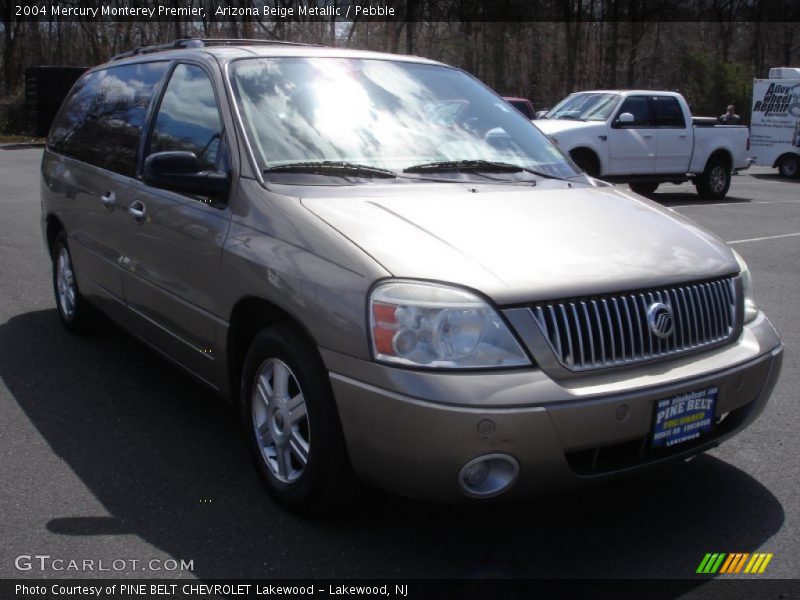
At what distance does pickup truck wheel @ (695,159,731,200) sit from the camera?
58.5 ft

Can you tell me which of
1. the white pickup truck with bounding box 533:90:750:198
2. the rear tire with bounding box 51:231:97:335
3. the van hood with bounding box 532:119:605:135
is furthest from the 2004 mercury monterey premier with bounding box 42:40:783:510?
the white pickup truck with bounding box 533:90:750:198

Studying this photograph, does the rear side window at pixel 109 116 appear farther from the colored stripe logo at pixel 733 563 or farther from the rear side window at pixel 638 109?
the rear side window at pixel 638 109

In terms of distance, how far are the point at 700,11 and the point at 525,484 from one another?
50.6 meters

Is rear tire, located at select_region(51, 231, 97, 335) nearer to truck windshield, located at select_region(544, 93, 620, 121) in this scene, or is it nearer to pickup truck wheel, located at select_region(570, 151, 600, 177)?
pickup truck wheel, located at select_region(570, 151, 600, 177)

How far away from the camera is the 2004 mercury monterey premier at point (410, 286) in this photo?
9.77 feet

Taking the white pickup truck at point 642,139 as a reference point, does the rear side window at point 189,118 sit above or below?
above

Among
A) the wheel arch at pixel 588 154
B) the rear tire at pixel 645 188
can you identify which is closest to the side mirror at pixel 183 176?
the wheel arch at pixel 588 154

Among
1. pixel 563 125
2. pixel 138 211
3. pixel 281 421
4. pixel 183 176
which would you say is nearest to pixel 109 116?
pixel 138 211

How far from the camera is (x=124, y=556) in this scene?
329 centimetres

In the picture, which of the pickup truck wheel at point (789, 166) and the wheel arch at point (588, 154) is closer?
the wheel arch at point (588, 154)

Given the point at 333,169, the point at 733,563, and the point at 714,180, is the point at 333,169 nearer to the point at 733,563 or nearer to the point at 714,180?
the point at 733,563

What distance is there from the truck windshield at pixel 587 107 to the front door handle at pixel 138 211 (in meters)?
12.9

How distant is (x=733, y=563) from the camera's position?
3.26m

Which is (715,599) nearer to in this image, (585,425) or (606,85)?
(585,425)
